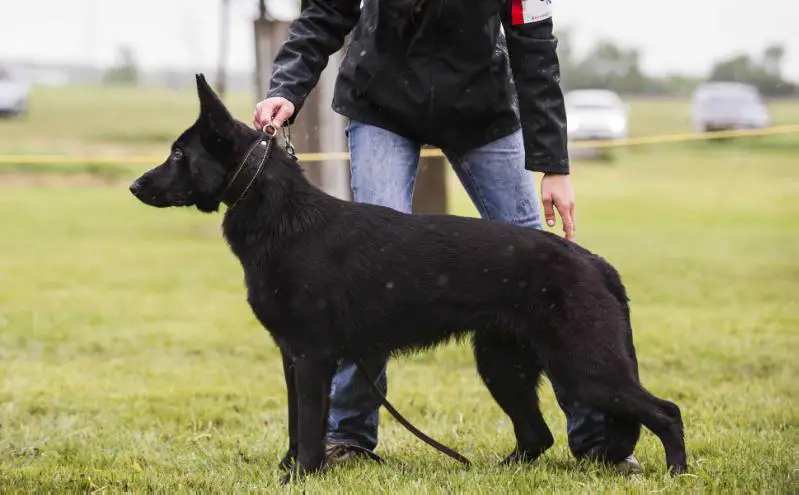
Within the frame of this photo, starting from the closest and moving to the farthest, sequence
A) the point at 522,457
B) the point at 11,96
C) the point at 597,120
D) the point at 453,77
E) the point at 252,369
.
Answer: the point at 453,77 → the point at 522,457 → the point at 252,369 → the point at 597,120 → the point at 11,96

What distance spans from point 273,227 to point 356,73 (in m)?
0.75

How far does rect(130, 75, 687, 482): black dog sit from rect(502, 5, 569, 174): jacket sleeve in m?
0.40

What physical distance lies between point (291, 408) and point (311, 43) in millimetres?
1399

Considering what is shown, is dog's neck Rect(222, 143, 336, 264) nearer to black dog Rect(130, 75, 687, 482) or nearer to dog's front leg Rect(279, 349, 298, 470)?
black dog Rect(130, 75, 687, 482)

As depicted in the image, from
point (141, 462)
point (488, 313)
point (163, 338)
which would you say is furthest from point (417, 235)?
point (163, 338)

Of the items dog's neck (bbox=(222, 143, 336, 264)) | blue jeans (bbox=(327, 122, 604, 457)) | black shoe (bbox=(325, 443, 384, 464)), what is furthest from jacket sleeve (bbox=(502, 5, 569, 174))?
black shoe (bbox=(325, 443, 384, 464))

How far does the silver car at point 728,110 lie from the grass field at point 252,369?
37.6 ft

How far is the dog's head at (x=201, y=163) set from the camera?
3.67 meters

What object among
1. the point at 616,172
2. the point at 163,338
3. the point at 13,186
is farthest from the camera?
the point at 616,172

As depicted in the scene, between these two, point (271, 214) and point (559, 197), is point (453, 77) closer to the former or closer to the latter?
point (559, 197)

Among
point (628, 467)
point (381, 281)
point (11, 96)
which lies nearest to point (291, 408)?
point (381, 281)

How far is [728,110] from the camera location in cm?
2989

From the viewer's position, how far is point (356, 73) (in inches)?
160

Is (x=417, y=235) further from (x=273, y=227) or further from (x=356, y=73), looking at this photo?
(x=356, y=73)
